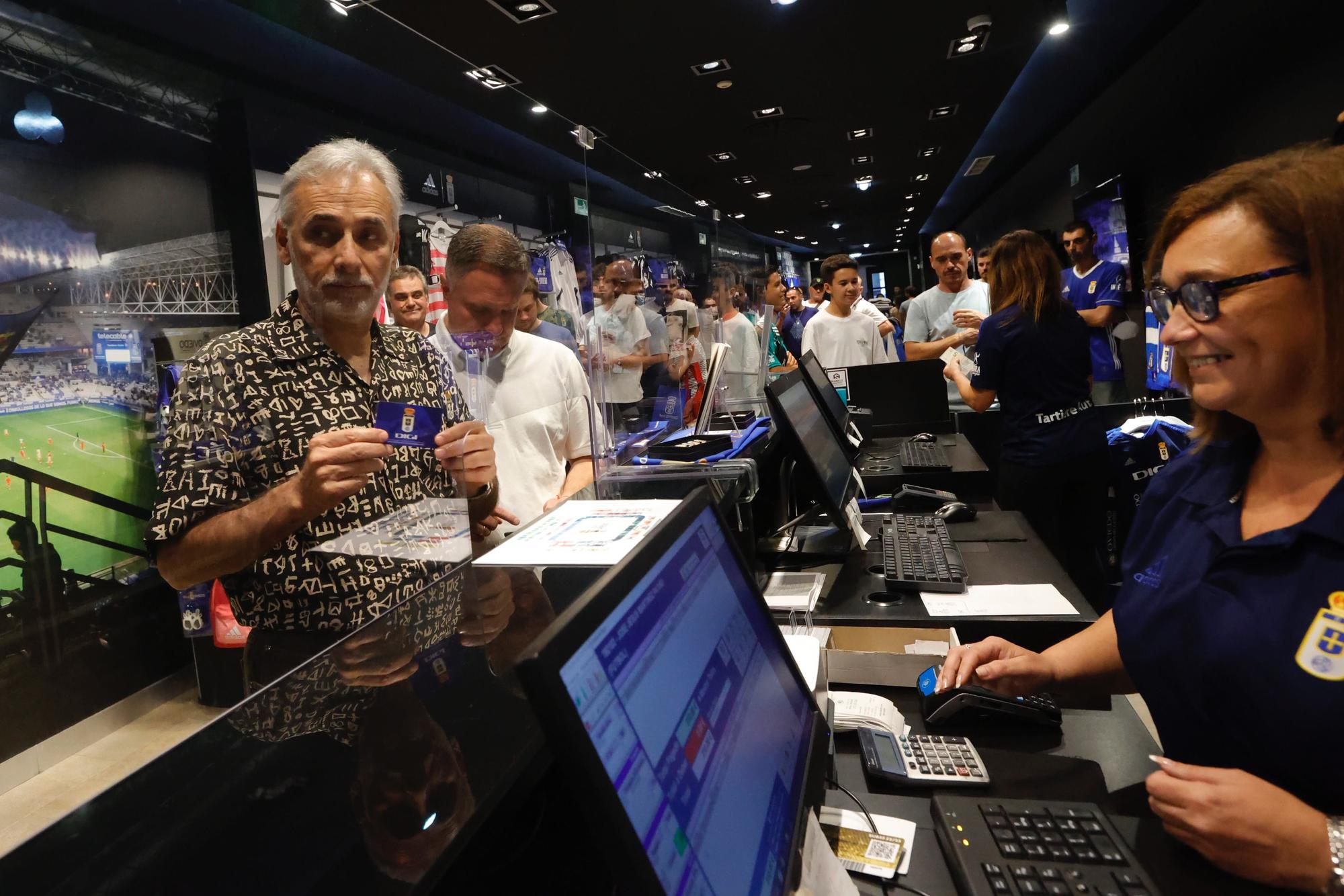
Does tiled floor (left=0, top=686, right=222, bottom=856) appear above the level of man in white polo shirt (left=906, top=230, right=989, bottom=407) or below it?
below

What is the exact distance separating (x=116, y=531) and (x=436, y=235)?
6.65ft

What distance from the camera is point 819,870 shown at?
0.74 m

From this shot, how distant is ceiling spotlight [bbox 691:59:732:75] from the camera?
231 inches

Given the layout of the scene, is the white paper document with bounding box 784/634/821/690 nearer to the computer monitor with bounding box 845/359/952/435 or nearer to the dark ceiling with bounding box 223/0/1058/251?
the dark ceiling with bounding box 223/0/1058/251

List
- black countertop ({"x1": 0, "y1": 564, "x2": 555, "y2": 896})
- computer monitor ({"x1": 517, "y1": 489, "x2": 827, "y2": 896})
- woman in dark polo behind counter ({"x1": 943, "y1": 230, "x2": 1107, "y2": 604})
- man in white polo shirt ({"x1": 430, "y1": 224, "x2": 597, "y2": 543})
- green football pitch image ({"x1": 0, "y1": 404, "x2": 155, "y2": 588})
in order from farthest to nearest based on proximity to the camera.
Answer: woman in dark polo behind counter ({"x1": 943, "y1": 230, "x2": 1107, "y2": 604}) < green football pitch image ({"x1": 0, "y1": 404, "x2": 155, "y2": 588}) < man in white polo shirt ({"x1": 430, "y1": 224, "x2": 597, "y2": 543}) < black countertop ({"x1": 0, "y1": 564, "x2": 555, "y2": 896}) < computer monitor ({"x1": 517, "y1": 489, "x2": 827, "y2": 896})

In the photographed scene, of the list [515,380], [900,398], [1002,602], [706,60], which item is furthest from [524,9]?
[1002,602]

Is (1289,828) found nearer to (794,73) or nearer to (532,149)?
(532,149)

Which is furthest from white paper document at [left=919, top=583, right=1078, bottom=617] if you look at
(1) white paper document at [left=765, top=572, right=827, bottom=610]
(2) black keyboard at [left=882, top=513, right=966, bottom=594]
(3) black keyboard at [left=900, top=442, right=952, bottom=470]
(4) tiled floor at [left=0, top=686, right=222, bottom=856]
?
(4) tiled floor at [left=0, top=686, right=222, bottom=856]

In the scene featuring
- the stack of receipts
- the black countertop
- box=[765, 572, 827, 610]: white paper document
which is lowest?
the stack of receipts

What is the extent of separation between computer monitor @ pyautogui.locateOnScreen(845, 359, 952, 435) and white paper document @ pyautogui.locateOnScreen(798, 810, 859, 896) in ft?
13.3

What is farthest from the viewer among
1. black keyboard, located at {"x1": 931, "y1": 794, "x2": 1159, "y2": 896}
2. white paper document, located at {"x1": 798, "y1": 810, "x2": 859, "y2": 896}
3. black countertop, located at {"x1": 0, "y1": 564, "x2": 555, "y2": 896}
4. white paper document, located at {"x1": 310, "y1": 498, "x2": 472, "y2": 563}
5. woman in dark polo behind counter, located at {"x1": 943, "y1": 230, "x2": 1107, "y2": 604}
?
woman in dark polo behind counter, located at {"x1": 943, "y1": 230, "x2": 1107, "y2": 604}

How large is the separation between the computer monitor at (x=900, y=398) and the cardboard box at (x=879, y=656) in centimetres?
309

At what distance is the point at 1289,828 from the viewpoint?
0.91m

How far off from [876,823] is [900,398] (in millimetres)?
3924
